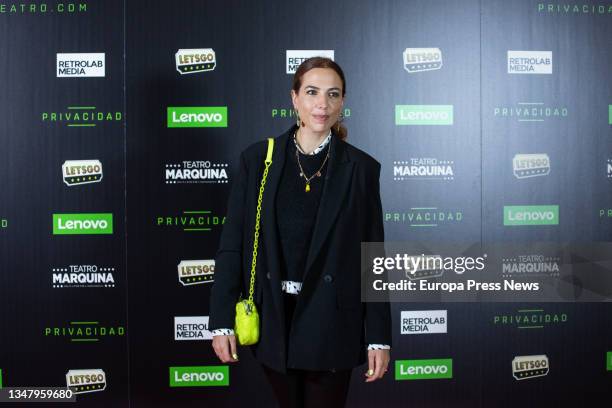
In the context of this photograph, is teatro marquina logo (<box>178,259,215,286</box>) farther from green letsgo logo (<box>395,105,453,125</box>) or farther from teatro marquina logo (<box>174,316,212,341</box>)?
green letsgo logo (<box>395,105,453,125</box>)

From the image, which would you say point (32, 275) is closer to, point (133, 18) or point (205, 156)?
point (205, 156)

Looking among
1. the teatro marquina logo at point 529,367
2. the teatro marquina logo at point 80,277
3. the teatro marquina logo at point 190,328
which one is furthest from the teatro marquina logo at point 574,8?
the teatro marquina logo at point 80,277

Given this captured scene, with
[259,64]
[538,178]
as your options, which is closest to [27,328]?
[259,64]

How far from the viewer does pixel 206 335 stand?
312cm

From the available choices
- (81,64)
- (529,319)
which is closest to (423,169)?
(529,319)

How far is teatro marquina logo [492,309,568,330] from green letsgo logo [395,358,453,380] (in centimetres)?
37

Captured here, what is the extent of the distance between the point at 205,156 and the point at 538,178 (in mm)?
1862

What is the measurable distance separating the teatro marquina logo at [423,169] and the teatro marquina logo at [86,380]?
195 cm

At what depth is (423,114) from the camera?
10.3ft

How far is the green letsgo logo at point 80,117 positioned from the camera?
10.1ft

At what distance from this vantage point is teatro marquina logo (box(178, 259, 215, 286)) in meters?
3.11

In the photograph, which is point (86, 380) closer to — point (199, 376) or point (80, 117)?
point (199, 376)

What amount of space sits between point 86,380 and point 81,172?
114cm

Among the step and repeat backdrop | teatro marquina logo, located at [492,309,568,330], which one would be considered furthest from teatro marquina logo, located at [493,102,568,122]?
teatro marquina logo, located at [492,309,568,330]
